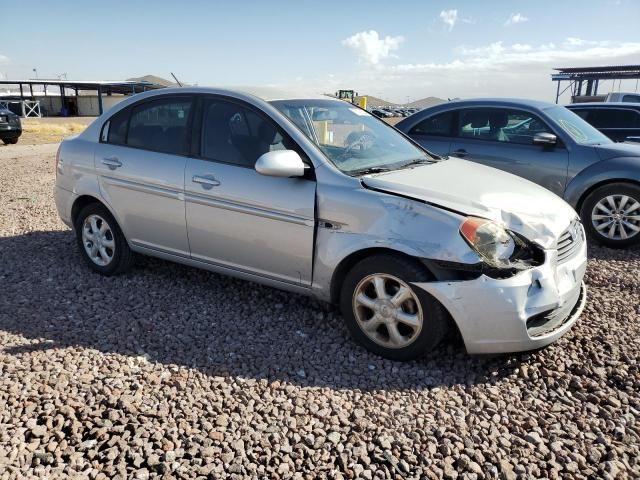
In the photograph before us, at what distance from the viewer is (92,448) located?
2.53m

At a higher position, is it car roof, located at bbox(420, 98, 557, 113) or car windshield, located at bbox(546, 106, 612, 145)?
car roof, located at bbox(420, 98, 557, 113)

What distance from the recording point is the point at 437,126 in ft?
22.8

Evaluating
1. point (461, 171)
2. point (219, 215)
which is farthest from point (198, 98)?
point (461, 171)

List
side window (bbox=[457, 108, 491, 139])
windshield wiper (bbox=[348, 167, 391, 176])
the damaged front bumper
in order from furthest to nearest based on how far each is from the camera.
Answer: side window (bbox=[457, 108, 491, 139]), windshield wiper (bbox=[348, 167, 391, 176]), the damaged front bumper

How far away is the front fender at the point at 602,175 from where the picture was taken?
5.90 metres

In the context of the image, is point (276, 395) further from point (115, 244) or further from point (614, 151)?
point (614, 151)

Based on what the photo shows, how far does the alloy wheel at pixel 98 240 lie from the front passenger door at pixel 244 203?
3.59ft

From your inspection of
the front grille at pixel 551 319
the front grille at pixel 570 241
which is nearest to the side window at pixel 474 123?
the front grille at pixel 570 241

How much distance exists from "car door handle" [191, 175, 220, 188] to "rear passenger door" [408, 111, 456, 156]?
3.75 m

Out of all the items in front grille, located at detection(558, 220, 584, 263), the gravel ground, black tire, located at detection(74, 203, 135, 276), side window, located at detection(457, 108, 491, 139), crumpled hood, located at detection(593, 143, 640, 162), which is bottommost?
the gravel ground

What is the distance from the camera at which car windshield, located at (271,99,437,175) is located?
377 cm

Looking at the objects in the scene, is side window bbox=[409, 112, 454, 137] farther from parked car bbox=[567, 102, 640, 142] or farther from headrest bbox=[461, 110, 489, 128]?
parked car bbox=[567, 102, 640, 142]

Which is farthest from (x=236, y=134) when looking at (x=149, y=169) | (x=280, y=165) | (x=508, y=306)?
(x=508, y=306)

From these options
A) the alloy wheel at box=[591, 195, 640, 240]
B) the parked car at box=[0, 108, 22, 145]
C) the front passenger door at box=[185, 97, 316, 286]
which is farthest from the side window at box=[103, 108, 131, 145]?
the parked car at box=[0, 108, 22, 145]
